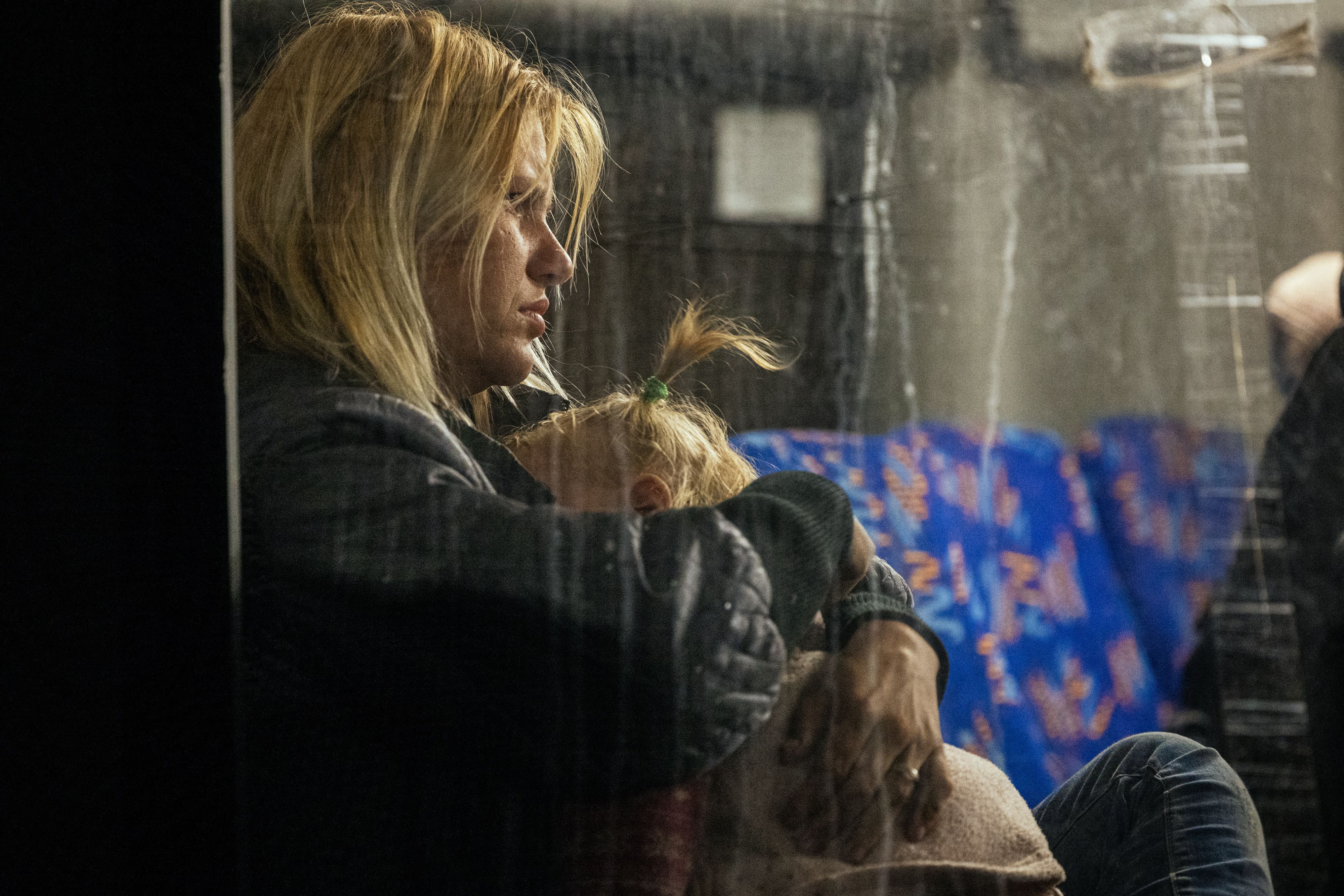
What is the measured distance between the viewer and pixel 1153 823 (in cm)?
98

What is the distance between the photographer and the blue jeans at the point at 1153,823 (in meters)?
0.96

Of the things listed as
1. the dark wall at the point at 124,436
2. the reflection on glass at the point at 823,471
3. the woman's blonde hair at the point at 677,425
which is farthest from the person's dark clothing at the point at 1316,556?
the dark wall at the point at 124,436

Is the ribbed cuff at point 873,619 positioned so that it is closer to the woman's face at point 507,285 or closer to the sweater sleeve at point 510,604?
the sweater sleeve at point 510,604

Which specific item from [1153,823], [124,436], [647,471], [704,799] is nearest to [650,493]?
[647,471]

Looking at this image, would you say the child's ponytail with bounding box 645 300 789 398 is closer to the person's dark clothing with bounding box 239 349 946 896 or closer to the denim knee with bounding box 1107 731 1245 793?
the person's dark clothing with bounding box 239 349 946 896

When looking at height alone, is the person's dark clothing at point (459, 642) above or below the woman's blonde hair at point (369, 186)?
below

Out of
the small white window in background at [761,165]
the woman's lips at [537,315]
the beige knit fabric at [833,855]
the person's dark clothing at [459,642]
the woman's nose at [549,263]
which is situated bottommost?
the beige knit fabric at [833,855]

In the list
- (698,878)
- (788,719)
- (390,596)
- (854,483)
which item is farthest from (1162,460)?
(390,596)

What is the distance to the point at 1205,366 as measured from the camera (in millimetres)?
997

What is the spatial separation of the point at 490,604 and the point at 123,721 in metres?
0.32

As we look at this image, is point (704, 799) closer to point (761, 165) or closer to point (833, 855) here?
point (833, 855)

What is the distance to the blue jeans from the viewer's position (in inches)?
37.7

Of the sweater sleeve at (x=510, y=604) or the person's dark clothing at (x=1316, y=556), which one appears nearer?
the sweater sleeve at (x=510, y=604)

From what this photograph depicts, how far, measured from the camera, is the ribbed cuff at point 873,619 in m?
0.91
